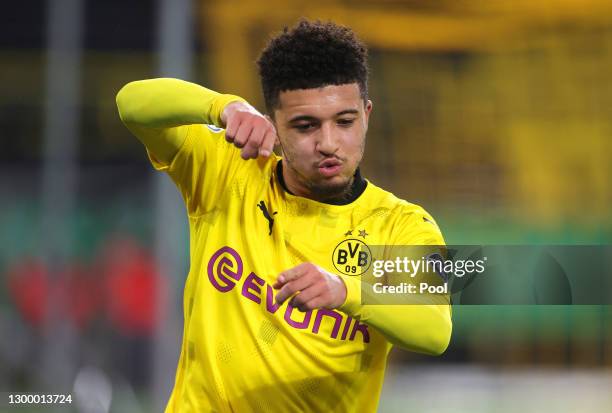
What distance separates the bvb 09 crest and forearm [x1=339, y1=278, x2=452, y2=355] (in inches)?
9.2

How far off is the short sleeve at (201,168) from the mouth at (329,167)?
0.28 meters

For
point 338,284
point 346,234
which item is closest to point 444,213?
point 346,234

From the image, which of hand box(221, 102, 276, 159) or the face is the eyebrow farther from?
hand box(221, 102, 276, 159)

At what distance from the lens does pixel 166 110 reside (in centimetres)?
231

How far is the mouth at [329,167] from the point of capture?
2.28m

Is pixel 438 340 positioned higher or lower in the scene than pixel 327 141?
lower

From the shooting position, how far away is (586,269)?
17.6ft

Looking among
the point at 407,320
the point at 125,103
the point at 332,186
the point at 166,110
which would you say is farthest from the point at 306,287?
the point at 125,103

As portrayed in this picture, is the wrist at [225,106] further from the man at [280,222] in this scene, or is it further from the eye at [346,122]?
the eye at [346,122]

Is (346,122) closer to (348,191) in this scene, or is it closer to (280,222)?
(348,191)

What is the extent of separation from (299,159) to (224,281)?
354 millimetres

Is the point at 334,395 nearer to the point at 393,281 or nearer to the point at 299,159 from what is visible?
the point at 393,281

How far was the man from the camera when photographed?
229 centimetres

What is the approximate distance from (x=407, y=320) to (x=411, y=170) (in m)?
4.77
